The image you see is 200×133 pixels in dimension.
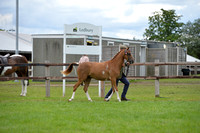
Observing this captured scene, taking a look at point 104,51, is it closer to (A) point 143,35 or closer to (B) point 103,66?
(B) point 103,66

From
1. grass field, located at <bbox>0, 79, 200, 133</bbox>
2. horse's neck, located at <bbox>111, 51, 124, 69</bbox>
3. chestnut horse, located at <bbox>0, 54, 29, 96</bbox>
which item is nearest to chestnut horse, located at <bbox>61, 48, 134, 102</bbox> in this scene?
horse's neck, located at <bbox>111, 51, 124, 69</bbox>

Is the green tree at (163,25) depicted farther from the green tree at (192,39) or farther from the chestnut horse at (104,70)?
the chestnut horse at (104,70)

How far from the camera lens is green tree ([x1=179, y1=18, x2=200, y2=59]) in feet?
193

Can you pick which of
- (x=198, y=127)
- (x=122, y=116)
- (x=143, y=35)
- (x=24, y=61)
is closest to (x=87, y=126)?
(x=122, y=116)

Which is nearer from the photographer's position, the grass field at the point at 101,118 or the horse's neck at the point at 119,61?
the grass field at the point at 101,118

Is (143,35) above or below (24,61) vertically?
above

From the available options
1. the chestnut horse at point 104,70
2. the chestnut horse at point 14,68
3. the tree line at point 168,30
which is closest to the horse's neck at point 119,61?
the chestnut horse at point 104,70

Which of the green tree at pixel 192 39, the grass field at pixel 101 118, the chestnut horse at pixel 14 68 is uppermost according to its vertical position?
the green tree at pixel 192 39

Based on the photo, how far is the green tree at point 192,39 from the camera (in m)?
58.9

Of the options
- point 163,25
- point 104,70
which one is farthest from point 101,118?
point 163,25

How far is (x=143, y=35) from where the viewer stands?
59750 mm

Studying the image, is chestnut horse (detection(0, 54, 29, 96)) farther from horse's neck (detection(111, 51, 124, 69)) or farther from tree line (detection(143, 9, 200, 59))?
tree line (detection(143, 9, 200, 59))

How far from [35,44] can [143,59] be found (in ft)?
33.2

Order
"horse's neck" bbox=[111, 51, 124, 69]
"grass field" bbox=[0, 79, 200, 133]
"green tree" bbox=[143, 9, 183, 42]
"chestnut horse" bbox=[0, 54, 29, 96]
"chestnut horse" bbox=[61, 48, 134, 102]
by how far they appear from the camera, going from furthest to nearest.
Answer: "green tree" bbox=[143, 9, 183, 42], "chestnut horse" bbox=[0, 54, 29, 96], "horse's neck" bbox=[111, 51, 124, 69], "chestnut horse" bbox=[61, 48, 134, 102], "grass field" bbox=[0, 79, 200, 133]
